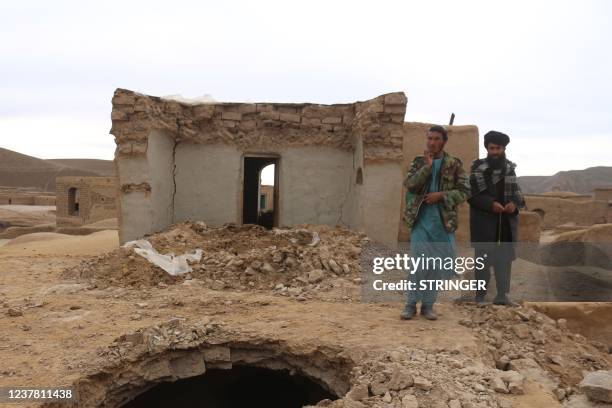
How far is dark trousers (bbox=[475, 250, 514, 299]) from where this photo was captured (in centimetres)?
433

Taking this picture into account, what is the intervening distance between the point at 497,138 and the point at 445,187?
76 centimetres

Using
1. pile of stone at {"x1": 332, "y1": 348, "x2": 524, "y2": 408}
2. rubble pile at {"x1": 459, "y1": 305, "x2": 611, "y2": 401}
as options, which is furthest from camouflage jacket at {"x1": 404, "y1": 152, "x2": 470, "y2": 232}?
pile of stone at {"x1": 332, "y1": 348, "x2": 524, "y2": 408}

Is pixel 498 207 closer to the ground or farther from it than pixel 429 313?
farther from it

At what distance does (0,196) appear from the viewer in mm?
26172

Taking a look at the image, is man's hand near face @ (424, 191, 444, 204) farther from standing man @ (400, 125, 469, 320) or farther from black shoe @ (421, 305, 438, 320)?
black shoe @ (421, 305, 438, 320)


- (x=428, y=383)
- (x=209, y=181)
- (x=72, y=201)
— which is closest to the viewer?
(x=428, y=383)

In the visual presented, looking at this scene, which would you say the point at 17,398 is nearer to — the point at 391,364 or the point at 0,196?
the point at 391,364

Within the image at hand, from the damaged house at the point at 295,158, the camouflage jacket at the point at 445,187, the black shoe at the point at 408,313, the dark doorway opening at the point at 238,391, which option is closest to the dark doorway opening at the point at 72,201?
the damaged house at the point at 295,158

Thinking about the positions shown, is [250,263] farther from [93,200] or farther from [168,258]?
[93,200]

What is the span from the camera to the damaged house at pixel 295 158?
24.8 feet

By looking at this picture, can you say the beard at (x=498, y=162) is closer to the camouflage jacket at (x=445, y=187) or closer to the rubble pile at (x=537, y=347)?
the camouflage jacket at (x=445, y=187)

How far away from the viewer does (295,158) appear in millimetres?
8430

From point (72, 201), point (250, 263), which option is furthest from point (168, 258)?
point (72, 201)

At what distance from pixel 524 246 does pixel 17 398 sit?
696 cm
